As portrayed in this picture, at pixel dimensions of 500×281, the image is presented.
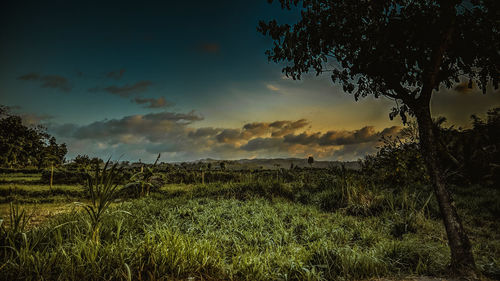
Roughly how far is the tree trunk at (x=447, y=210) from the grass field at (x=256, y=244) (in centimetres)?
24

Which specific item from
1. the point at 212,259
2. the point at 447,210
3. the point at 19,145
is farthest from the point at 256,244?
the point at 19,145

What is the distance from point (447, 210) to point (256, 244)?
101 inches

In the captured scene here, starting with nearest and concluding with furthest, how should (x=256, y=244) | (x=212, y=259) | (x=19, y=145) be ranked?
1. (x=212, y=259)
2. (x=256, y=244)
3. (x=19, y=145)

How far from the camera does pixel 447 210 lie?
120 inches

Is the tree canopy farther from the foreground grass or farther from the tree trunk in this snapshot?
the foreground grass

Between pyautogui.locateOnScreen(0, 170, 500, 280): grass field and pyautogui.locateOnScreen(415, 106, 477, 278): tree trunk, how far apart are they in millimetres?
237

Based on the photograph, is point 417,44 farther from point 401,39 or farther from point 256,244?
point 256,244

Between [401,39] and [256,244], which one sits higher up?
[401,39]

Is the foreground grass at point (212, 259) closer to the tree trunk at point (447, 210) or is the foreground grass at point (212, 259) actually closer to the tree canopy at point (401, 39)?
the tree trunk at point (447, 210)

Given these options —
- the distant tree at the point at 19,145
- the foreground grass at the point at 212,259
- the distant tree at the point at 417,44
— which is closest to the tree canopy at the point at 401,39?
the distant tree at the point at 417,44

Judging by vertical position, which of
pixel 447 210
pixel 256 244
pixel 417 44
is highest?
pixel 417 44

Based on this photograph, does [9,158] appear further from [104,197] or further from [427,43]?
[427,43]

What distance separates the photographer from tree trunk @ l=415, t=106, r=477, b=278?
2883mm

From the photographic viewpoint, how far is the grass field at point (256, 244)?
2738 millimetres
